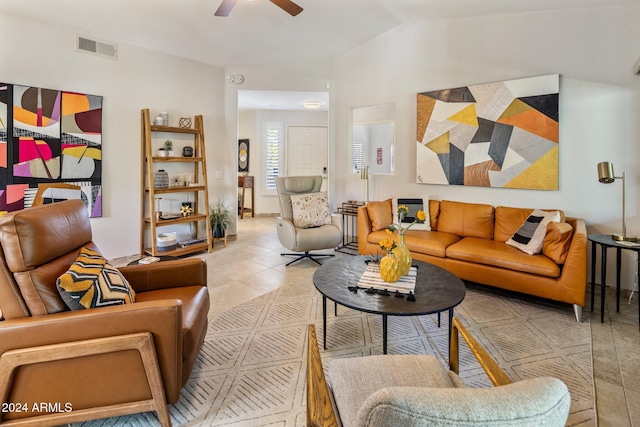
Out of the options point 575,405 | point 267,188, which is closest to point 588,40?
point 575,405

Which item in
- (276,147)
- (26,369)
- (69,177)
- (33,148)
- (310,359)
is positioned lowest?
(26,369)

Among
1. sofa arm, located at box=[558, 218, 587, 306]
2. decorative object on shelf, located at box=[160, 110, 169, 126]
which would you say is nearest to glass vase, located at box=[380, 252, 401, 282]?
sofa arm, located at box=[558, 218, 587, 306]

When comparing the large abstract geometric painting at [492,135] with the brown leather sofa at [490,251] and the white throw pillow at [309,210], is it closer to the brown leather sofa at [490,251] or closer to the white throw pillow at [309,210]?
the brown leather sofa at [490,251]

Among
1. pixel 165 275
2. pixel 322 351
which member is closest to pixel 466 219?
pixel 322 351

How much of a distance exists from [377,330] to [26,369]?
6.71 feet

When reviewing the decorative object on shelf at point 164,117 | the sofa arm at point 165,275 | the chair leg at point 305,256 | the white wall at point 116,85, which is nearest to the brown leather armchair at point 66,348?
the sofa arm at point 165,275

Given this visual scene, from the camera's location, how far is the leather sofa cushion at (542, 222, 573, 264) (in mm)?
2908

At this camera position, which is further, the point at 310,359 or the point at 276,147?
the point at 276,147

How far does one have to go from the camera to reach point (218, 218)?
17.9ft

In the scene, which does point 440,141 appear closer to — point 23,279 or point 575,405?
point 575,405

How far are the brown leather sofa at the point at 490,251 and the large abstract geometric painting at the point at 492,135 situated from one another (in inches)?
16.7

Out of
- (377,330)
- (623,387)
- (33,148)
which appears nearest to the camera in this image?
(623,387)

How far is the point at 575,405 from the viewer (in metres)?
1.79

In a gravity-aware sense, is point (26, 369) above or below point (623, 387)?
above
